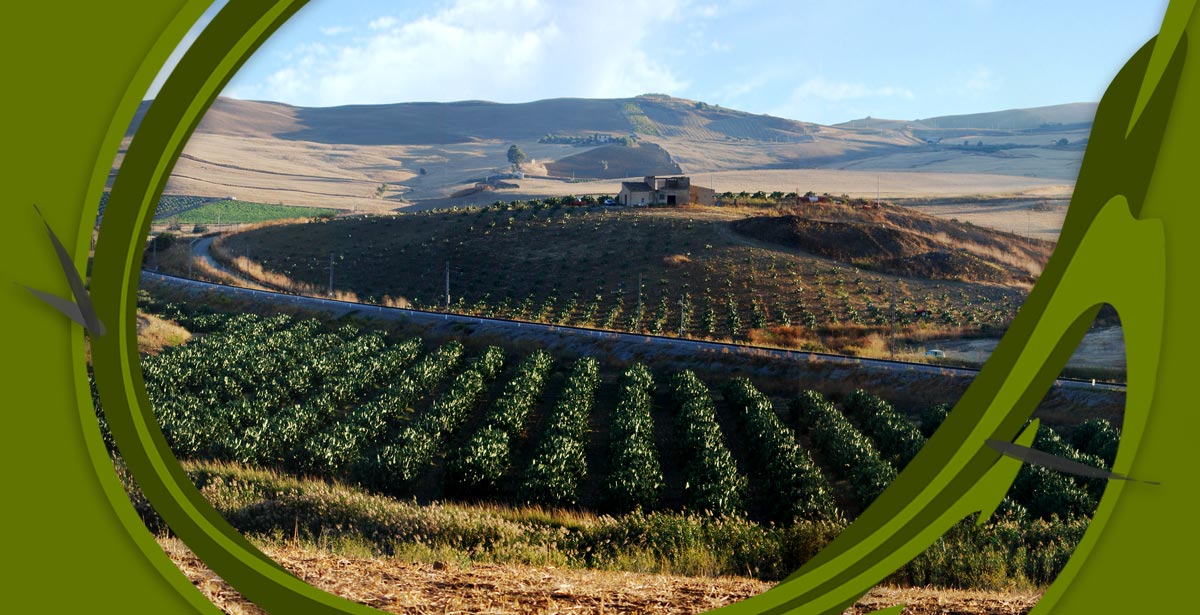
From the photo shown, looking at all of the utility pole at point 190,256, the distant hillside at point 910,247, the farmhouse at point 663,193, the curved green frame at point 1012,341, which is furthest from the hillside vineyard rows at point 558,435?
the farmhouse at point 663,193

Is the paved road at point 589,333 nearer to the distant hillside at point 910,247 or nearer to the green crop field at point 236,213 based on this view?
the distant hillside at point 910,247

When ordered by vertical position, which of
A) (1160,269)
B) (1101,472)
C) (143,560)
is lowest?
(143,560)

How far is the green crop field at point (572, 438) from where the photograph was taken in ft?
58.8

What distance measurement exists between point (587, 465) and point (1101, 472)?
17.0m

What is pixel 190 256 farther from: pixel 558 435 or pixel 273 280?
pixel 558 435

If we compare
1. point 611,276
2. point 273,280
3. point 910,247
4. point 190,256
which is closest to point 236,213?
point 190,256

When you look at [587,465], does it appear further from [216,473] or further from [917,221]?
[917,221]

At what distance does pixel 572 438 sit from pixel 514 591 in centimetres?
1497

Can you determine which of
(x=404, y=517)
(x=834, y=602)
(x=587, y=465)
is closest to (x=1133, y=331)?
(x=834, y=602)

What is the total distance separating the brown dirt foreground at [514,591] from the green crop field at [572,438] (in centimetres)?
377

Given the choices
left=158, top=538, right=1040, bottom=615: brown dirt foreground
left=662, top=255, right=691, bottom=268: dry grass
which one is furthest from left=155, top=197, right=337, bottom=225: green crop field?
left=158, top=538, right=1040, bottom=615: brown dirt foreground

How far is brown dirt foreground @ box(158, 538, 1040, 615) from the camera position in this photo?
275 inches

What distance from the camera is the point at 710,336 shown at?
146ft

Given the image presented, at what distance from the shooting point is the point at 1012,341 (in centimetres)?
575
